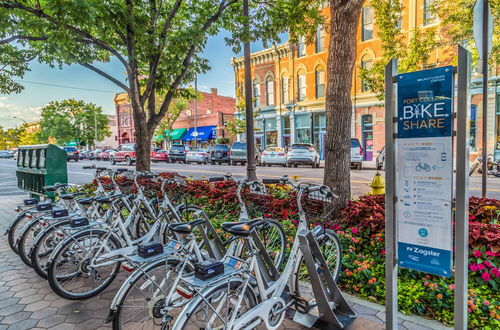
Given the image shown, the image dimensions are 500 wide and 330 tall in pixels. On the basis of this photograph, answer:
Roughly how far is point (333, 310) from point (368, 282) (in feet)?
2.12

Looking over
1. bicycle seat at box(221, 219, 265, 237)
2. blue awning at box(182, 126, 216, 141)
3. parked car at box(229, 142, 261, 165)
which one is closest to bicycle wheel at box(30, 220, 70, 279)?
bicycle seat at box(221, 219, 265, 237)

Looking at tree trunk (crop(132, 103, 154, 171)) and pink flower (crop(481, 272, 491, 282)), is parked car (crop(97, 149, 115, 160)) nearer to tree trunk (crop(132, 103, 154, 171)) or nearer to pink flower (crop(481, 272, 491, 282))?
tree trunk (crop(132, 103, 154, 171))

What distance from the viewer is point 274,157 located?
21.1 m

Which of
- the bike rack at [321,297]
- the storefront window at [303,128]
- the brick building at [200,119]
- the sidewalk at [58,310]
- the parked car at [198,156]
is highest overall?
the brick building at [200,119]

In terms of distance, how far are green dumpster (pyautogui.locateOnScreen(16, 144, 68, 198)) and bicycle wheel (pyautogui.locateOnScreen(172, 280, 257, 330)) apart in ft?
17.3

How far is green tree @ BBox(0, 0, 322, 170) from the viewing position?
18.7 feet

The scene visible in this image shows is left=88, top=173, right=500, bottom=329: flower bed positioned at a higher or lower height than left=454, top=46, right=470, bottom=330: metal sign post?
lower

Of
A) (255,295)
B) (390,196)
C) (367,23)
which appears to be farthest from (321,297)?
(367,23)

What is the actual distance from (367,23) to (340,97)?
21.4m

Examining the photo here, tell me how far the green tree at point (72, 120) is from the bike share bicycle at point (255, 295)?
166 feet

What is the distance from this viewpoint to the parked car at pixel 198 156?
25.7 m

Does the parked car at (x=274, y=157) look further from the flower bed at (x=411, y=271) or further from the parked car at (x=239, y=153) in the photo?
the flower bed at (x=411, y=271)

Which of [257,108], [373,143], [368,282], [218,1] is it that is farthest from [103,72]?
[257,108]

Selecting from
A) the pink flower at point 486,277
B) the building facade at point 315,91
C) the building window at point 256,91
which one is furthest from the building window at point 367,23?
the pink flower at point 486,277
